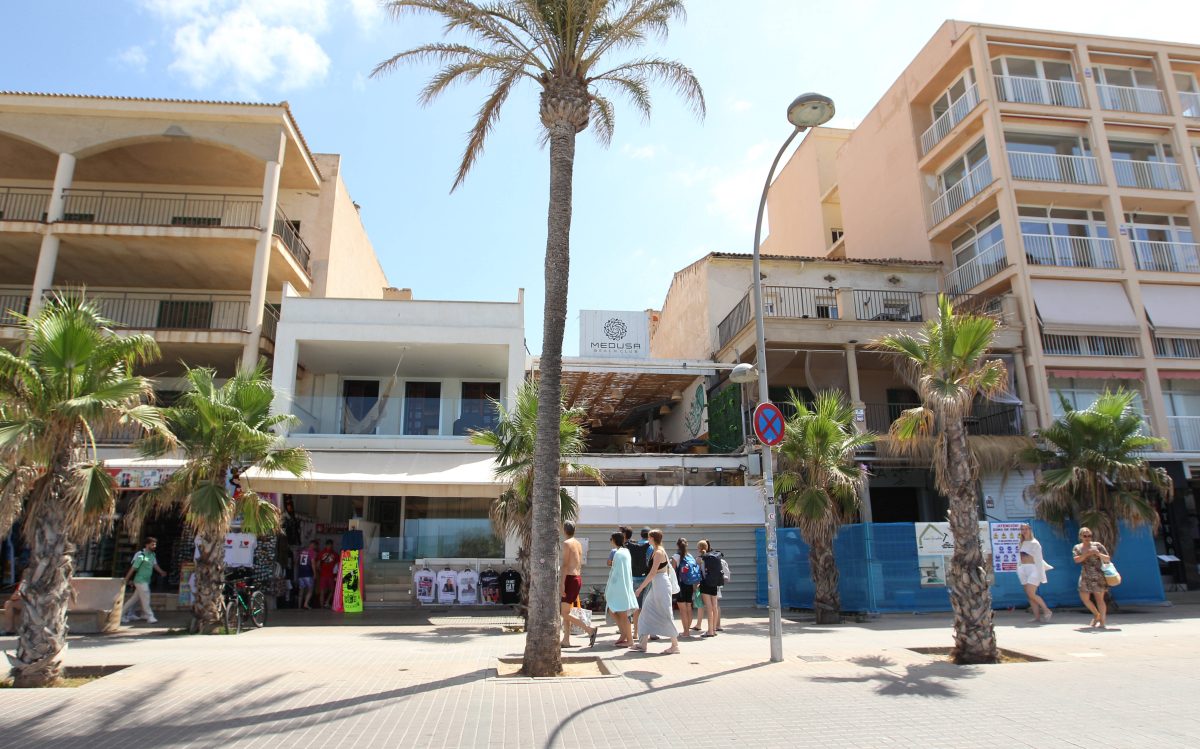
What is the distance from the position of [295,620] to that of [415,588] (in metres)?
2.87

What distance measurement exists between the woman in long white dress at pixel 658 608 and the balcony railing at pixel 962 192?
61.1 feet

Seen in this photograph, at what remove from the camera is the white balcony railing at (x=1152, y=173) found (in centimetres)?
2358

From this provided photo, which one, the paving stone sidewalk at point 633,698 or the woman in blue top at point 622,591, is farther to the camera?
the woman in blue top at point 622,591

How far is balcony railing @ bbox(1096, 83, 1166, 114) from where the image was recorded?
2402 cm

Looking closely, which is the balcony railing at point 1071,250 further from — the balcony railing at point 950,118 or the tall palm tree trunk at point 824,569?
the tall palm tree trunk at point 824,569

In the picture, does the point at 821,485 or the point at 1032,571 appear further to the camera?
the point at 821,485

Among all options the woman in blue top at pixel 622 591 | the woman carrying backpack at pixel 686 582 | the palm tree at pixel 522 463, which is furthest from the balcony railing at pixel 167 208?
the woman in blue top at pixel 622 591

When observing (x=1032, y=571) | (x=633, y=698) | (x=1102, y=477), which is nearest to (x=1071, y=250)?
(x=1102, y=477)

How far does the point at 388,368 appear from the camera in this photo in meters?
21.7

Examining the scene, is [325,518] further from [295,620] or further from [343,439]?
[295,620]

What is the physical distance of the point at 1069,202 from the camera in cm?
2338

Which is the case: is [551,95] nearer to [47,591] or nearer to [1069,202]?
[47,591]

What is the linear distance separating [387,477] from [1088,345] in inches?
797

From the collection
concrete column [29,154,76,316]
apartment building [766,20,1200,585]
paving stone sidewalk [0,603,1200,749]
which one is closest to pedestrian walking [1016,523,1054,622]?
paving stone sidewalk [0,603,1200,749]
